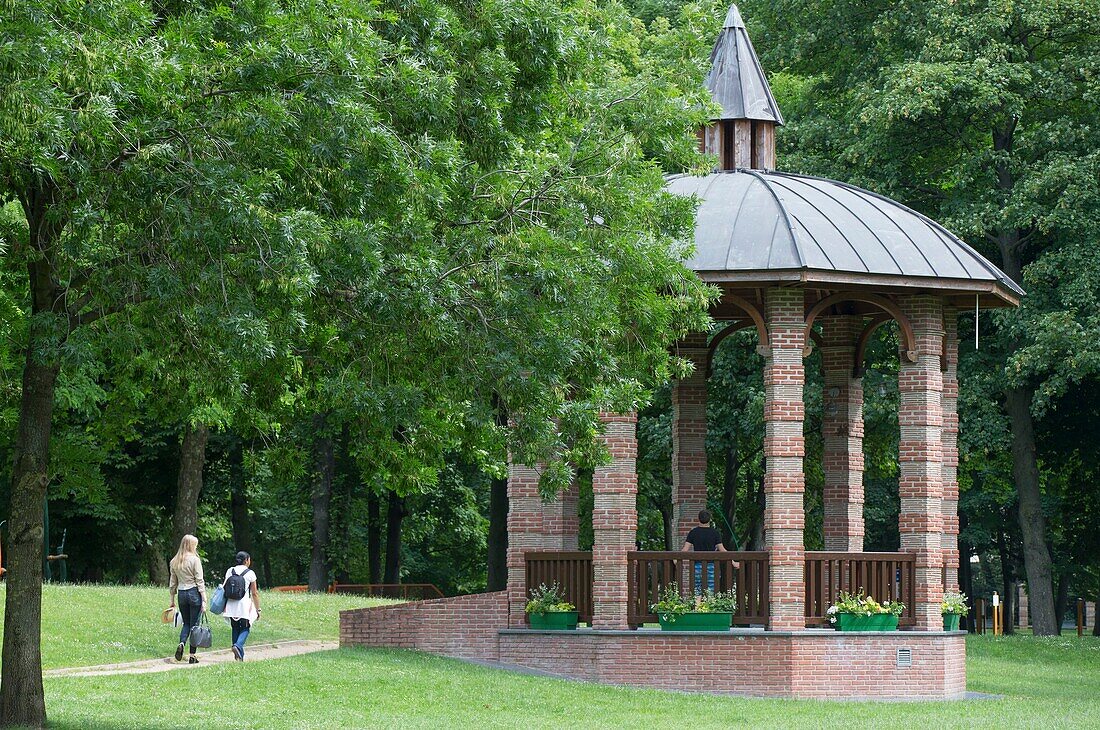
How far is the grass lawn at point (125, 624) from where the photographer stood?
19.1 metres

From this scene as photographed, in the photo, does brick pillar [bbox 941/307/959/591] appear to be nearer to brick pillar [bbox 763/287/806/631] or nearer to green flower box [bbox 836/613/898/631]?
green flower box [bbox 836/613/898/631]

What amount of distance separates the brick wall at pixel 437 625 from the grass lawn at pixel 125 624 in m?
1.90

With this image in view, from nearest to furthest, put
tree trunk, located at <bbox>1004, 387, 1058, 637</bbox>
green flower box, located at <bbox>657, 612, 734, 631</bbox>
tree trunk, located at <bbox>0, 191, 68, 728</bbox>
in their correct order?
tree trunk, located at <bbox>0, 191, 68, 728</bbox> → green flower box, located at <bbox>657, 612, 734, 631</bbox> → tree trunk, located at <bbox>1004, 387, 1058, 637</bbox>

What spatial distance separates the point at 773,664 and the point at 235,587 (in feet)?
21.5

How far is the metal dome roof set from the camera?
18.9 m

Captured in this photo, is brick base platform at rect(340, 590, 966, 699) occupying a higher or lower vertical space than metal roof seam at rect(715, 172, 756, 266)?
lower

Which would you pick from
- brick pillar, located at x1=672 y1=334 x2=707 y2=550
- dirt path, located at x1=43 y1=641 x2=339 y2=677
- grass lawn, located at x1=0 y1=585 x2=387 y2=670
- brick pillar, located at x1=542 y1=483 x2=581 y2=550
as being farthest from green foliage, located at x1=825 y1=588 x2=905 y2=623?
grass lawn, located at x1=0 y1=585 x2=387 y2=670

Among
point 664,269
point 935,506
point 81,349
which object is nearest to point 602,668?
point 935,506

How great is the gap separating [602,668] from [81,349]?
9709 millimetres

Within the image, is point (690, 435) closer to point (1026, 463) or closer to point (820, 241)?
point (820, 241)

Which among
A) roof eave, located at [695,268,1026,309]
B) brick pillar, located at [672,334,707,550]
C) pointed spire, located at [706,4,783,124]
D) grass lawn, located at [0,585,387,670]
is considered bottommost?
grass lawn, located at [0,585,387,670]

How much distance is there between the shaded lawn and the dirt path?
614 millimetres

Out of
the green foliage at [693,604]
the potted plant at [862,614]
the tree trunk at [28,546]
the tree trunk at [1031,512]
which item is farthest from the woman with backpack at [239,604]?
the tree trunk at [1031,512]

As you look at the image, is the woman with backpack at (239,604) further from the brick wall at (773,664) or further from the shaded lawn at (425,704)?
the brick wall at (773,664)
